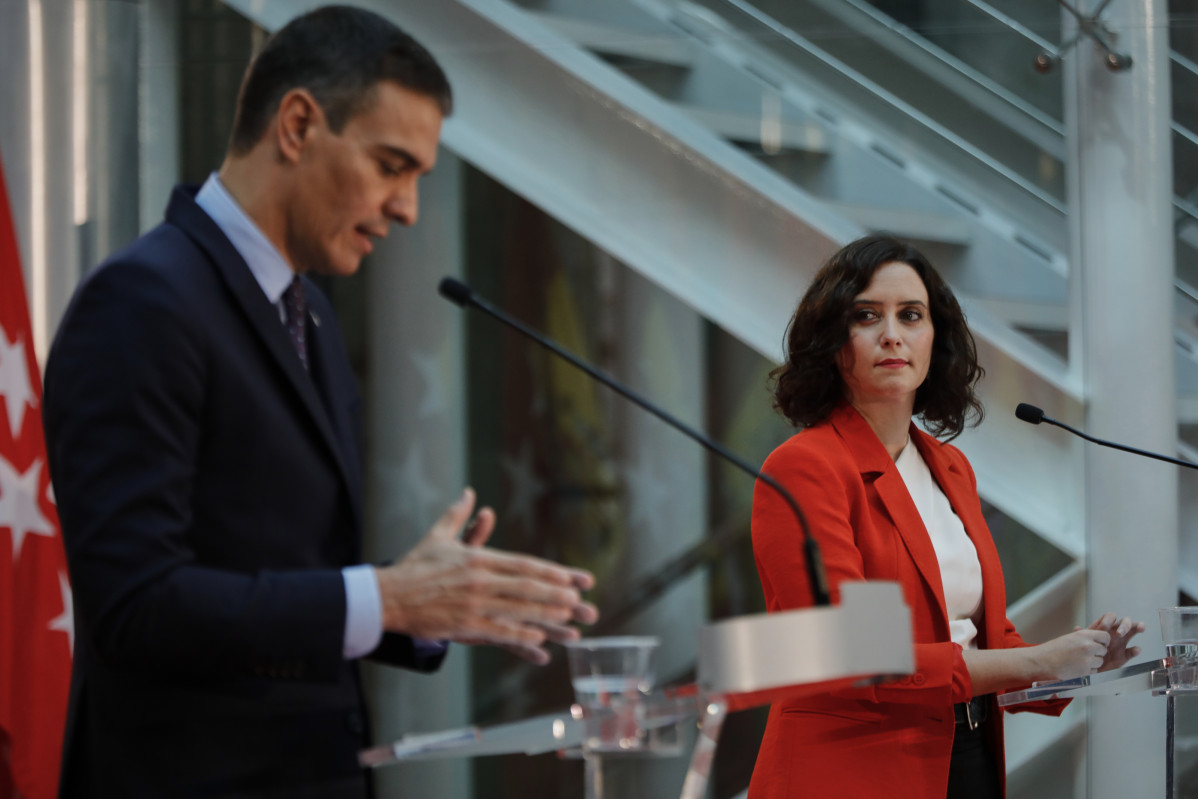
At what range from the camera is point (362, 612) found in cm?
107

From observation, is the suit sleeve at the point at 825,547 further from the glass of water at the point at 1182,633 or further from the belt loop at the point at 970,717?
the glass of water at the point at 1182,633

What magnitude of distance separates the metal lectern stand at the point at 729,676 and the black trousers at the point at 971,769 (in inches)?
31.6

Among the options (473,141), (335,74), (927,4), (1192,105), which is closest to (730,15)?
(927,4)

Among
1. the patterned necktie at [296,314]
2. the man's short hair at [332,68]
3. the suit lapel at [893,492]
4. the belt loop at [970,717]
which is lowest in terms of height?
the belt loop at [970,717]

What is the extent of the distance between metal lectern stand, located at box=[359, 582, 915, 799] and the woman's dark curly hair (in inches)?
36.4

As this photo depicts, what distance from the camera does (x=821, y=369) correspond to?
196 centimetres

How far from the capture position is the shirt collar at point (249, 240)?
4.08 ft

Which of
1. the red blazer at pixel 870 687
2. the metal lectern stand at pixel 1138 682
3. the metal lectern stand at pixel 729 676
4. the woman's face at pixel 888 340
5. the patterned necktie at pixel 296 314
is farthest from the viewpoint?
the woman's face at pixel 888 340

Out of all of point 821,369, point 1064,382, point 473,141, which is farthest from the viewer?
point 473,141

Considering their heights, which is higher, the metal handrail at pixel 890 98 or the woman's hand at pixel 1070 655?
the metal handrail at pixel 890 98

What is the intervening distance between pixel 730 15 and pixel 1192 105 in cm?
115

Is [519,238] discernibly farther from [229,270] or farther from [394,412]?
[229,270]

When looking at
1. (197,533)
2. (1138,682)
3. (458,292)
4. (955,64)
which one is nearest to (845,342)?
(1138,682)

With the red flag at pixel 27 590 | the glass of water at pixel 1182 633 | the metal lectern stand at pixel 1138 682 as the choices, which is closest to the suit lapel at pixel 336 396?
the metal lectern stand at pixel 1138 682
